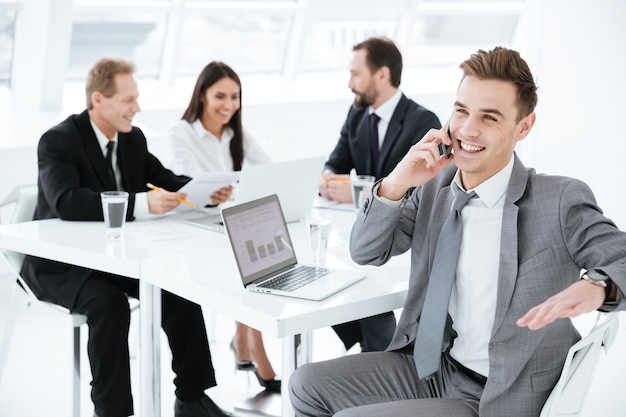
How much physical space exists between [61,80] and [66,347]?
205 centimetres

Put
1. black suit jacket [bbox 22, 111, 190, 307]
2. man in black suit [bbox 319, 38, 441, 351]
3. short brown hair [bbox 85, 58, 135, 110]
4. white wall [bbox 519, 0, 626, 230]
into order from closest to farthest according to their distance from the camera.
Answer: black suit jacket [bbox 22, 111, 190, 307], short brown hair [bbox 85, 58, 135, 110], man in black suit [bbox 319, 38, 441, 351], white wall [bbox 519, 0, 626, 230]

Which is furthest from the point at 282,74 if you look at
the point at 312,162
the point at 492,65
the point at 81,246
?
the point at 492,65

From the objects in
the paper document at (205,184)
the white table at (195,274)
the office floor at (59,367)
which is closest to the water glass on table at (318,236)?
the white table at (195,274)

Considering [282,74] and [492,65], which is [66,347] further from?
[282,74]

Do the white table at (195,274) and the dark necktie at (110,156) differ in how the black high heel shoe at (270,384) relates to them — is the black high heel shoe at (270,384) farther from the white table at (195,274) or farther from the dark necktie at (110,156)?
the dark necktie at (110,156)

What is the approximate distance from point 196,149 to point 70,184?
0.84m

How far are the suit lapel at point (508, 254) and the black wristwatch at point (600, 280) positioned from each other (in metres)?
0.20

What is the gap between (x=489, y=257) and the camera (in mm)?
1925

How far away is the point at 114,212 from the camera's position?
8.73 feet

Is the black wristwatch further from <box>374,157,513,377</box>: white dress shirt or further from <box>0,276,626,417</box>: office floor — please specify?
<box>0,276,626,417</box>: office floor

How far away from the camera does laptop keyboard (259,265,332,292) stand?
6.97ft

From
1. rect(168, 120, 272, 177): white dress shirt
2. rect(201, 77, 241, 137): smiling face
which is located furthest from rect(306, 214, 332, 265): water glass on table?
rect(201, 77, 241, 137): smiling face

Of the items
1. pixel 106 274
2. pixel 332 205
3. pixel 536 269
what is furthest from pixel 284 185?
pixel 536 269

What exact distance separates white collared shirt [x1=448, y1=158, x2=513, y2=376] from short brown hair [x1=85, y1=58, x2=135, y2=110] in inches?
67.5
